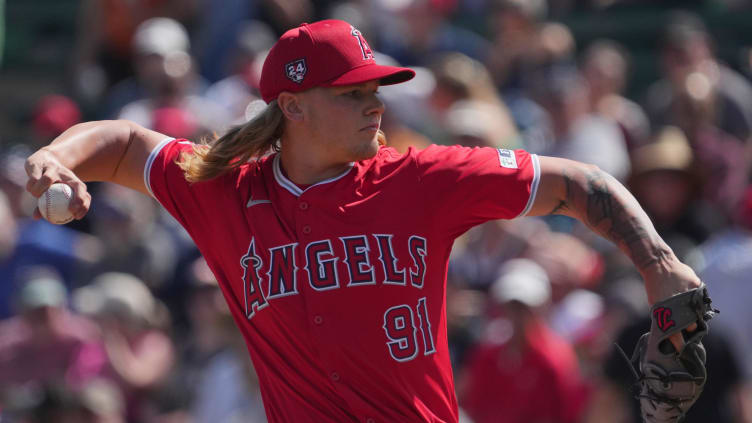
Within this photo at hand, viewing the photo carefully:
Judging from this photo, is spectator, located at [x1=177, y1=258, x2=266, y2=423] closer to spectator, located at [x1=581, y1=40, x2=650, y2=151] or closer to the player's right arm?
the player's right arm

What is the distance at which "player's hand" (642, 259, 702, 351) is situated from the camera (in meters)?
3.70

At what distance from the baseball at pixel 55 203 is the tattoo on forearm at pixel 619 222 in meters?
1.59

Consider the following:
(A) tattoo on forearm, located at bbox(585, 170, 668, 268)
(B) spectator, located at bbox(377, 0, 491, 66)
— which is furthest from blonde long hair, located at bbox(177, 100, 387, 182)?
(B) spectator, located at bbox(377, 0, 491, 66)

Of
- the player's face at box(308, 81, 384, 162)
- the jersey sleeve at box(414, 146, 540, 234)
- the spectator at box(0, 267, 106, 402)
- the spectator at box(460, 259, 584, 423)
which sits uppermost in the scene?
the player's face at box(308, 81, 384, 162)

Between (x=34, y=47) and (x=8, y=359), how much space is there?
16.7 feet

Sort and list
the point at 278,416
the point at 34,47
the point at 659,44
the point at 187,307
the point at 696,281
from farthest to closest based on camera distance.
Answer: the point at 34,47 < the point at 659,44 < the point at 187,307 < the point at 278,416 < the point at 696,281

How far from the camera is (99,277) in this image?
858cm

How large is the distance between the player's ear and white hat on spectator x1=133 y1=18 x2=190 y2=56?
5791mm

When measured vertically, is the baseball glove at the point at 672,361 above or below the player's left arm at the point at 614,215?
below

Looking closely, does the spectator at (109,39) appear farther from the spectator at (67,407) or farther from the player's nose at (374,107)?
the player's nose at (374,107)

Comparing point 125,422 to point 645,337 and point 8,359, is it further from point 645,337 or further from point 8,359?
point 645,337

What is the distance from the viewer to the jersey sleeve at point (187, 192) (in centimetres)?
407

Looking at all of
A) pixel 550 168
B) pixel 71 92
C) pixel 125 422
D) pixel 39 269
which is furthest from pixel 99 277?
pixel 550 168

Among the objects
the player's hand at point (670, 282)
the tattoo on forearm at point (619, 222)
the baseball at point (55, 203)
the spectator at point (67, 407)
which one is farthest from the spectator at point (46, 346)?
the player's hand at point (670, 282)
